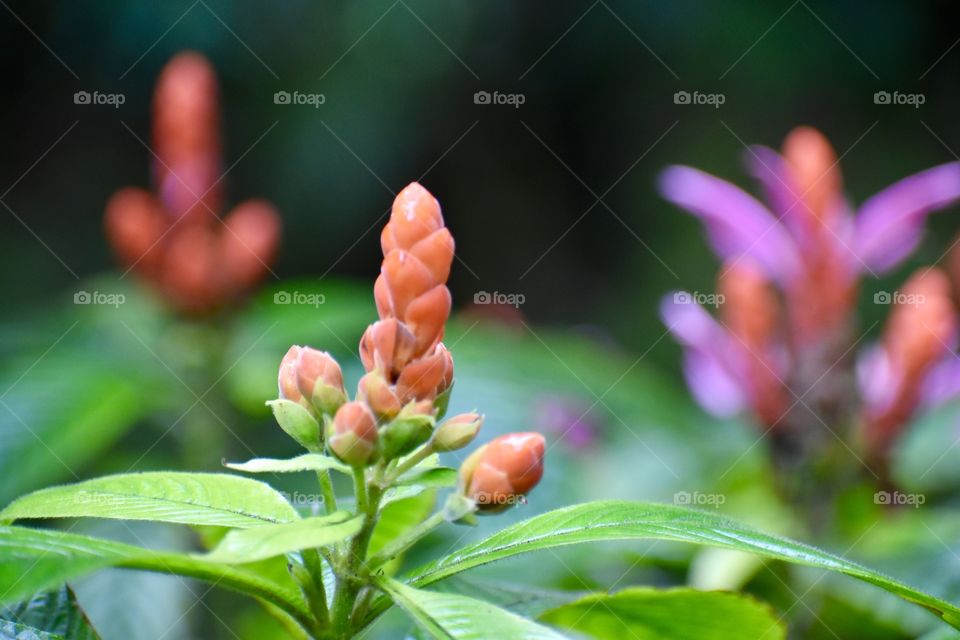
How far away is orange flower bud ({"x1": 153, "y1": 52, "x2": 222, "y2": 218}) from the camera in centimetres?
201

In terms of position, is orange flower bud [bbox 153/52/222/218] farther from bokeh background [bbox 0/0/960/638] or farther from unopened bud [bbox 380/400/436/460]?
unopened bud [bbox 380/400/436/460]

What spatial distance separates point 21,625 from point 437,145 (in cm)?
356

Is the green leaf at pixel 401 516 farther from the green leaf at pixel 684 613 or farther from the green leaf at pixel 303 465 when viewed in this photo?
the green leaf at pixel 303 465

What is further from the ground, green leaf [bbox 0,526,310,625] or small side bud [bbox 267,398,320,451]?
small side bud [bbox 267,398,320,451]

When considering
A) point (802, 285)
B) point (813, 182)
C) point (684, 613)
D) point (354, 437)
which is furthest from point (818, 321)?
point (354, 437)

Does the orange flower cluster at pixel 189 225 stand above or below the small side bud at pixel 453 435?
above

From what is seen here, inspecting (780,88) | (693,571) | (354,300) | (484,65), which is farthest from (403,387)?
(780,88)

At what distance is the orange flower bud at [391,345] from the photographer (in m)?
0.76

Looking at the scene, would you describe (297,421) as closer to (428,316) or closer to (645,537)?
(428,316)

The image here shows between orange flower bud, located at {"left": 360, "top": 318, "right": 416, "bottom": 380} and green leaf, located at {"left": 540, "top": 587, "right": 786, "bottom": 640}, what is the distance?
0.28m

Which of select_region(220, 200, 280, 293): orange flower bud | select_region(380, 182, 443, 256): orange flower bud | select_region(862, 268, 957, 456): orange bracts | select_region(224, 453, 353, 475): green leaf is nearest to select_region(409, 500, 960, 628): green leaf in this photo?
select_region(224, 453, 353, 475): green leaf

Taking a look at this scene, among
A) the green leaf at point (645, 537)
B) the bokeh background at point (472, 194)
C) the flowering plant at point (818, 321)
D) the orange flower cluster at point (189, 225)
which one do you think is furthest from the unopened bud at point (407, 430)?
the orange flower cluster at point (189, 225)

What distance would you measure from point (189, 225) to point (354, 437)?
4.50 ft

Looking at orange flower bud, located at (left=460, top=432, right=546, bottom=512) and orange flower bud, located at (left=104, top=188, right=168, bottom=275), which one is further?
orange flower bud, located at (left=104, top=188, right=168, bottom=275)
